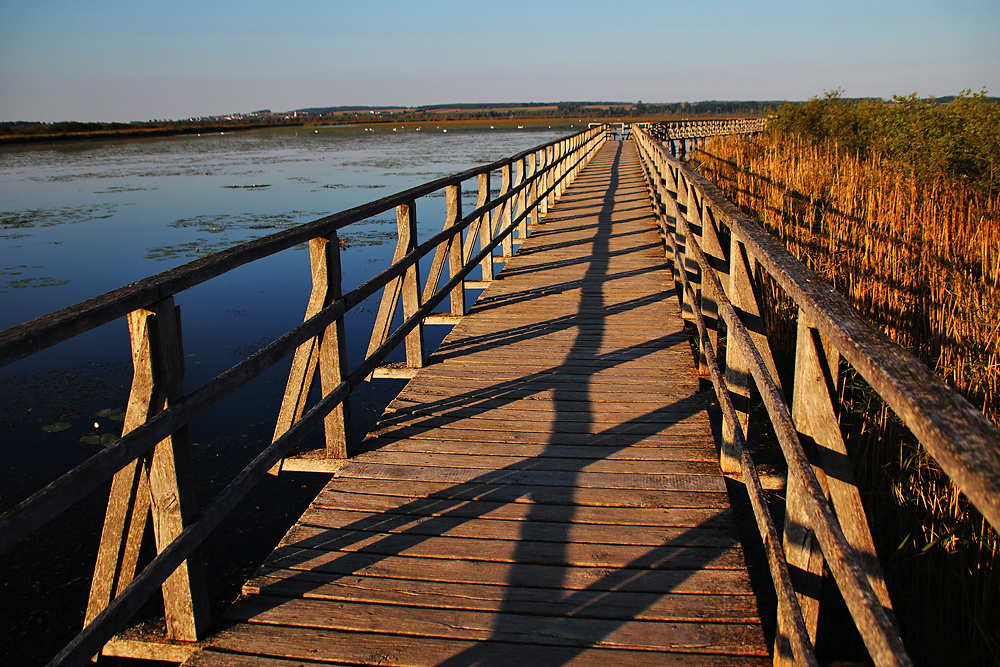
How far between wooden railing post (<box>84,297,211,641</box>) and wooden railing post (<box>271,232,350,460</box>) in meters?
0.97

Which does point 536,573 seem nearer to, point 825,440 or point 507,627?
point 507,627

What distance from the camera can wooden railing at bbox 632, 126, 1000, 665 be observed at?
1004 mm

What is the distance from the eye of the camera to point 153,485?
2.04m

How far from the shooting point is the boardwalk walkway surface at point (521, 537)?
2.12m

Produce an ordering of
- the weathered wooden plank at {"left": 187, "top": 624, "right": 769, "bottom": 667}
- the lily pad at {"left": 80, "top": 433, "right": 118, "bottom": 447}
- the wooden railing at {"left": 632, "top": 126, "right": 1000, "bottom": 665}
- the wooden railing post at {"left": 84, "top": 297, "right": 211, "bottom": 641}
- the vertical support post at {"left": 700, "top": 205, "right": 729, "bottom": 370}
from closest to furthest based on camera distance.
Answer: the wooden railing at {"left": 632, "top": 126, "right": 1000, "bottom": 665} < the wooden railing post at {"left": 84, "top": 297, "right": 211, "bottom": 641} < the weathered wooden plank at {"left": 187, "top": 624, "right": 769, "bottom": 667} < the vertical support post at {"left": 700, "top": 205, "right": 729, "bottom": 370} < the lily pad at {"left": 80, "top": 433, "right": 118, "bottom": 447}

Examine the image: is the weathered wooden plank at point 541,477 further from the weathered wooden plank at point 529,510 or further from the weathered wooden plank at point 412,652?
the weathered wooden plank at point 412,652

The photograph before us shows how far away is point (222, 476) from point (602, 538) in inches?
129

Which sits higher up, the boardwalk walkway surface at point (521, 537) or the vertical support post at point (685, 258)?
the vertical support post at point (685, 258)

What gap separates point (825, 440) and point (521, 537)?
51.4 inches

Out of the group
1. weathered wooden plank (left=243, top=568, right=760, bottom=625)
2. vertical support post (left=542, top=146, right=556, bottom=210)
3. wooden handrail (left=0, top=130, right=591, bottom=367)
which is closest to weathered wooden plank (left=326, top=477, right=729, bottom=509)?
weathered wooden plank (left=243, top=568, right=760, bottom=625)

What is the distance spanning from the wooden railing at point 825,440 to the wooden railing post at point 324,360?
173 cm

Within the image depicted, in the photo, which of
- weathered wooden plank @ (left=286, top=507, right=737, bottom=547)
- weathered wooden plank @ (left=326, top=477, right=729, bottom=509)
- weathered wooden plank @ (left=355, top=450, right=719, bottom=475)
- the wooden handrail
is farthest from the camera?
weathered wooden plank @ (left=355, top=450, right=719, bottom=475)

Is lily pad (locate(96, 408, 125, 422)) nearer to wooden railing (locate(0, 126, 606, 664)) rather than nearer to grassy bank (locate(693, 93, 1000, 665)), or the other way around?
wooden railing (locate(0, 126, 606, 664))

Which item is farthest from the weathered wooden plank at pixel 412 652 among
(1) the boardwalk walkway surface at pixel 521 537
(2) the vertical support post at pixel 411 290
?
(2) the vertical support post at pixel 411 290
